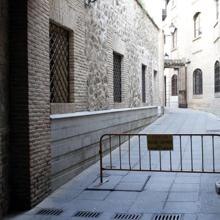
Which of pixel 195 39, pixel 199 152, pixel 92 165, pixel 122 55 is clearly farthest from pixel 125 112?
pixel 195 39

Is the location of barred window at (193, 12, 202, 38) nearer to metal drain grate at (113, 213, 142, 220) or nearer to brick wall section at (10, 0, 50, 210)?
brick wall section at (10, 0, 50, 210)

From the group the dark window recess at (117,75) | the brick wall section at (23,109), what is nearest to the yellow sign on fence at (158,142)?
the brick wall section at (23,109)

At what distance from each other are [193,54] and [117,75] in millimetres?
21953

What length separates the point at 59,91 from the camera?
816 centimetres

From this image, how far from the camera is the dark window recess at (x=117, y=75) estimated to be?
12809mm

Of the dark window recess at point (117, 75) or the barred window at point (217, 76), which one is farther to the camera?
the barred window at point (217, 76)

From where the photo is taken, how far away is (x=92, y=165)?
9.41 m

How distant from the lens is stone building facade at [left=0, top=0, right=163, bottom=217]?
5988 millimetres

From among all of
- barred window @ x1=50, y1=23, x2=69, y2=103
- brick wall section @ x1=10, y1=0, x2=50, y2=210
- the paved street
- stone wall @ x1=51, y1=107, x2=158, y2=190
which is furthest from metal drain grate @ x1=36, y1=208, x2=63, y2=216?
barred window @ x1=50, y1=23, x2=69, y2=103

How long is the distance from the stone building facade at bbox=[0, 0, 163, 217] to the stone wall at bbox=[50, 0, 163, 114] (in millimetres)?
19

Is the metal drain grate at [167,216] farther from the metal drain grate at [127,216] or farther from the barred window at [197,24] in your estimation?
the barred window at [197,24]

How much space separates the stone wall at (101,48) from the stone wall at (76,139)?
0.73ft

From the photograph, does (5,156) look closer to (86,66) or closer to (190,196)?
(190,196)

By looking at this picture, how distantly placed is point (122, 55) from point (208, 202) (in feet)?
25.5
